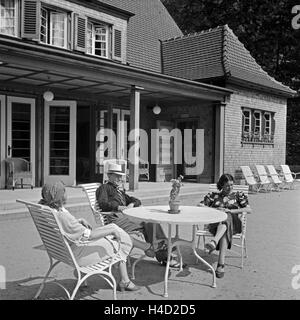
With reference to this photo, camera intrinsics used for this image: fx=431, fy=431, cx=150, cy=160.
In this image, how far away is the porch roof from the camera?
8.30m

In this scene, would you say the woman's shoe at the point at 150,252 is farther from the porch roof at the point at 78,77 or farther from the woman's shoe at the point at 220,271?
the porch roof at the point at 78,77

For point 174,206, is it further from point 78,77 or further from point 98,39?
point 98,39

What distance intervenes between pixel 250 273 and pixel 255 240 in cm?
188

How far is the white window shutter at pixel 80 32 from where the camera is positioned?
12461 mm

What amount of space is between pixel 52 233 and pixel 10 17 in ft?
30.0

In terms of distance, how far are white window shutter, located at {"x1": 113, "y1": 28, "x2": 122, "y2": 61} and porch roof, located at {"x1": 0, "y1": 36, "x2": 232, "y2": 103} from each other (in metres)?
1.32

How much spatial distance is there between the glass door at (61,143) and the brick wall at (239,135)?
508 cm

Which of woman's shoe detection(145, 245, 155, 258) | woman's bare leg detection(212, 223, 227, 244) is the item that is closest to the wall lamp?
woman's bare leg detection(212, 223, 227, 244)

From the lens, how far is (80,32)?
12.6 m

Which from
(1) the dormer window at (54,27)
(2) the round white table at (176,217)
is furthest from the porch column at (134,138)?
(2) the round white table at (176,217)

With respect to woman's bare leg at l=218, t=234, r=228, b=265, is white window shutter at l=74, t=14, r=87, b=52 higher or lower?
higher

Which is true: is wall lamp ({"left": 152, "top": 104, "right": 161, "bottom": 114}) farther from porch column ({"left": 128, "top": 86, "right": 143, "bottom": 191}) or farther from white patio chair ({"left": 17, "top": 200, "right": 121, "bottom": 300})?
white patio chair ({"left": 17, "top": 200, "right": 121, "bottom": 300})

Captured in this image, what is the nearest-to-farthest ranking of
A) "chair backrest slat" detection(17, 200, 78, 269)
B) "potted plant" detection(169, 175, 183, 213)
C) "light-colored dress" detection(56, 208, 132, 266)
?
"chair backrest slat" detection(17, 200, 78, 269), "light-colored dress" detection(56, 208, 132, 266), "potted plant" detection(169, 175, 183, 213)

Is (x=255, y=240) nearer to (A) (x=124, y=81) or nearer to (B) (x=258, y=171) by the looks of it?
(A) (x=124, y=81)
